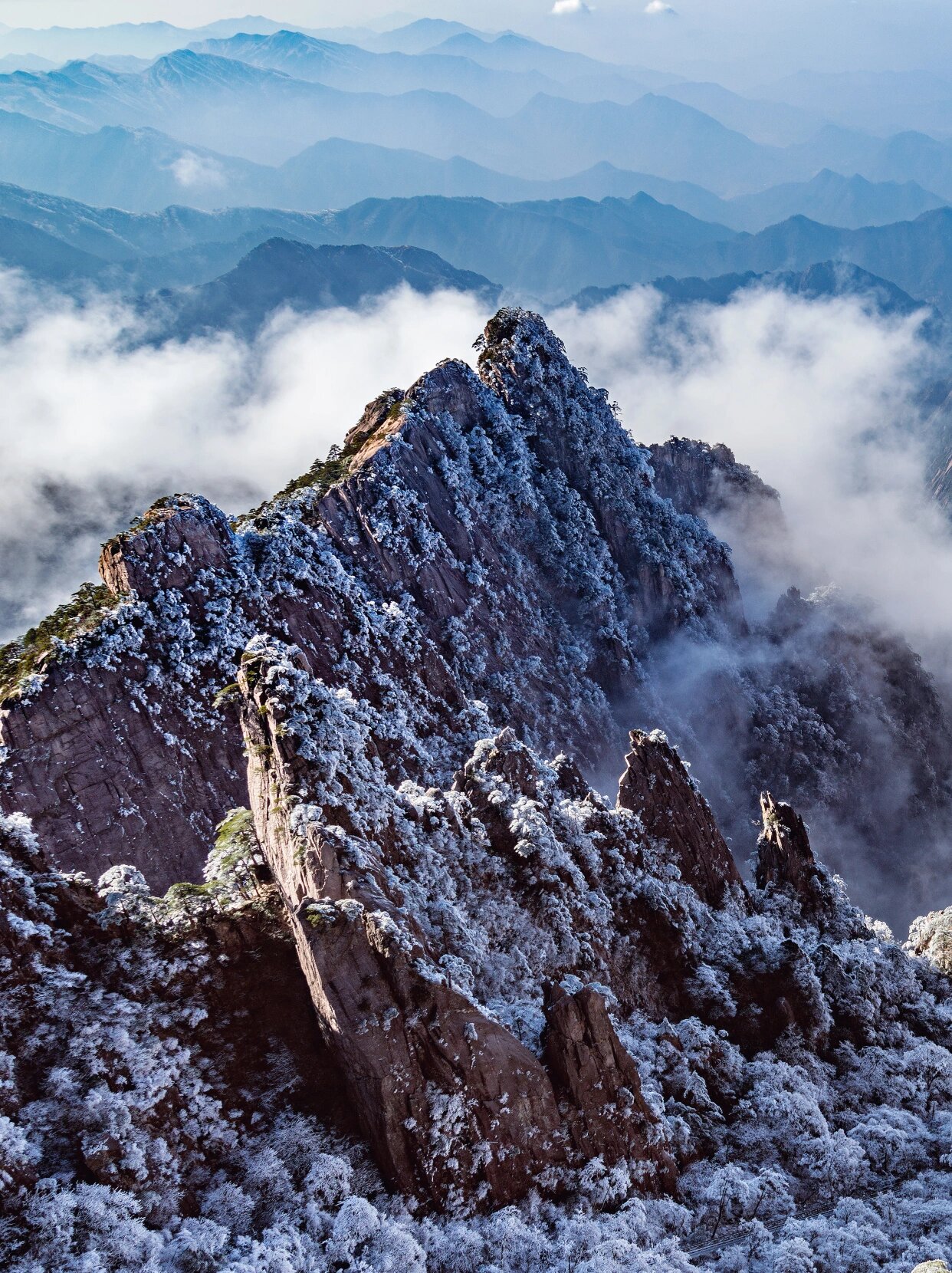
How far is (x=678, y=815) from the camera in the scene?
186ft

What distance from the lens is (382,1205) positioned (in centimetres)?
2775

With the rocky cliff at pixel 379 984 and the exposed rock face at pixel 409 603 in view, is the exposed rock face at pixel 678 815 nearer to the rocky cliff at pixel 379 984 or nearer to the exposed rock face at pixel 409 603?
the rocky cliff at pixel 379 984

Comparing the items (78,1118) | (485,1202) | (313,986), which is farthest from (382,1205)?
(78,1118)

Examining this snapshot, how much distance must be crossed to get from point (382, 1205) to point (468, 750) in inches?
1525

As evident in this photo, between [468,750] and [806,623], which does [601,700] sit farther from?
[806,623]

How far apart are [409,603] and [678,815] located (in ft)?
95.4

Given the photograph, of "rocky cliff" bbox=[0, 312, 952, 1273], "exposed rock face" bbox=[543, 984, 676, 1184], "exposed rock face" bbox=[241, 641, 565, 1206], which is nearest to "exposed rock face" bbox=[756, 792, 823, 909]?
"rocky cliff" bbox=[0, 312, 952, 1273]

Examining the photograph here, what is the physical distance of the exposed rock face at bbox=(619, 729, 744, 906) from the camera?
54.2 m

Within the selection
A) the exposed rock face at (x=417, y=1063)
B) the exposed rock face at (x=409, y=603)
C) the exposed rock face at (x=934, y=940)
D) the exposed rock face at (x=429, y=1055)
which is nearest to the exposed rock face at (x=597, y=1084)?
the exposed rock face at (x=429, y=1055)

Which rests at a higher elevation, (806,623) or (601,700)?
(806,623)

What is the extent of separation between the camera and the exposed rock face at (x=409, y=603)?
53.1 meters

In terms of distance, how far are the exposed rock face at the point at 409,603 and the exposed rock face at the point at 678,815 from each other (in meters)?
12.5

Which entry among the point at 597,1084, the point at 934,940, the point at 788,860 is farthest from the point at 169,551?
the point at 934,940

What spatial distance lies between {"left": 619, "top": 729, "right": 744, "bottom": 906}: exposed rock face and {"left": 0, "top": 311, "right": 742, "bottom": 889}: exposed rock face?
490 inches
